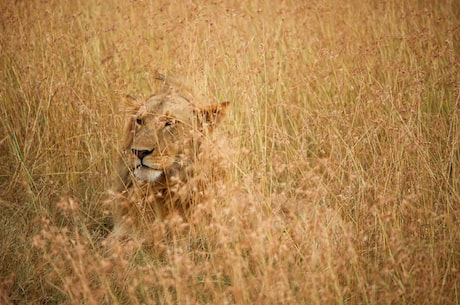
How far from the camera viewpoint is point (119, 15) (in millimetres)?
6164

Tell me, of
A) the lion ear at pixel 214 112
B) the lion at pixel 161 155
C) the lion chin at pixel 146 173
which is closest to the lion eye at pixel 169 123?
the lion at pixel 161 155

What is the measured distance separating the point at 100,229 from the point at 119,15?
9.64ft

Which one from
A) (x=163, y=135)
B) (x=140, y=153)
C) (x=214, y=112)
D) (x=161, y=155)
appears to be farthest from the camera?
(x=214, y=112)

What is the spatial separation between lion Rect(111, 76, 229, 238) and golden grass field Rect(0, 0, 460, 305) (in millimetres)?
180

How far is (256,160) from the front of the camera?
3832 millimetres

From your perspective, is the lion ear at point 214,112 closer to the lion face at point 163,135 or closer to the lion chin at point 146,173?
the lion face at point 163,135

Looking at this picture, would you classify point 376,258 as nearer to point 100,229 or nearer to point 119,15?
point 100,229

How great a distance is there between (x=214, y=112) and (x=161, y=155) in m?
0.60

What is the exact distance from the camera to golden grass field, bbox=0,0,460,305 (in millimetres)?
2762

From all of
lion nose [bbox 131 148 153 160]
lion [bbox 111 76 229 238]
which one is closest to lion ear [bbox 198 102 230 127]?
lion [bbox 111 76 229 238]

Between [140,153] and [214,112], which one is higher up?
[214,112]

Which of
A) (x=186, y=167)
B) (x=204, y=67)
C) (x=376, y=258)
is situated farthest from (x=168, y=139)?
(x=376, y=258)

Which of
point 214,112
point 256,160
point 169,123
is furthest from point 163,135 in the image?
point 256,160

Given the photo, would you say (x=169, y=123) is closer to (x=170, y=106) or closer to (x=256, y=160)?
(x=170, y=106)
